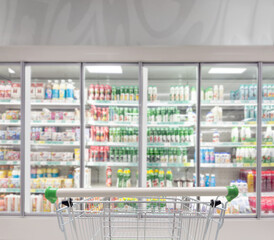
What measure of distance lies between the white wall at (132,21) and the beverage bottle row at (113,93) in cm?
95

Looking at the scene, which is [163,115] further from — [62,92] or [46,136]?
[46,136]

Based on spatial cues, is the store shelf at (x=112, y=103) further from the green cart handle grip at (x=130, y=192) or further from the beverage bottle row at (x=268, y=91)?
the green cart handle grip at (x=130, y=192)

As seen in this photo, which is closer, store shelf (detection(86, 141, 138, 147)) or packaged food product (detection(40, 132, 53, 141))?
store shelf (detection(86, 141, 138, 147))

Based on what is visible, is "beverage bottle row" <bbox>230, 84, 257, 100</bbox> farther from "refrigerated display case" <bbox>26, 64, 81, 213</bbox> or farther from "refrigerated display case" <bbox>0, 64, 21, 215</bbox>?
"refrigerated display case" <bbox>0, 64, 21, 215</bbox>

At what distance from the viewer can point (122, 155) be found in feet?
12.2

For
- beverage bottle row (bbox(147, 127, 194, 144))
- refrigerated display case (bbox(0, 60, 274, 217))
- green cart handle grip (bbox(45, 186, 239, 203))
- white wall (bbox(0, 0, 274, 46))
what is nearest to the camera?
green cart handle grip (bbox(45, 186, 239, 203))

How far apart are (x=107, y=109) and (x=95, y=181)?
3.43 ft

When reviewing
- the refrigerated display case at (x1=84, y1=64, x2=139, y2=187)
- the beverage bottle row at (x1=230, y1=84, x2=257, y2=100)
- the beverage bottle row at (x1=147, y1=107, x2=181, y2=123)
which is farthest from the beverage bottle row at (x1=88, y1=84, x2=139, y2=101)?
the beverage bottle row at (x1=230, y1=84, x2=257, y2=100)

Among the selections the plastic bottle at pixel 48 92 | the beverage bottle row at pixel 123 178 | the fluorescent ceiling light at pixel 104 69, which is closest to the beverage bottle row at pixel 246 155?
the beverage bottle row at pixel 123 178

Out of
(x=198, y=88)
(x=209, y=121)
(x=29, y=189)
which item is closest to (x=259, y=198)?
(x=209, y=121)

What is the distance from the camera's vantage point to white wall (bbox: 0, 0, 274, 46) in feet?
9.32

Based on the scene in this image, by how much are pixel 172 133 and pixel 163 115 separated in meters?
0.27

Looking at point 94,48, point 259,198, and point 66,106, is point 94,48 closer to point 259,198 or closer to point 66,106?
point 66,106

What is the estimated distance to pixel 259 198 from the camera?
337 centimetres
